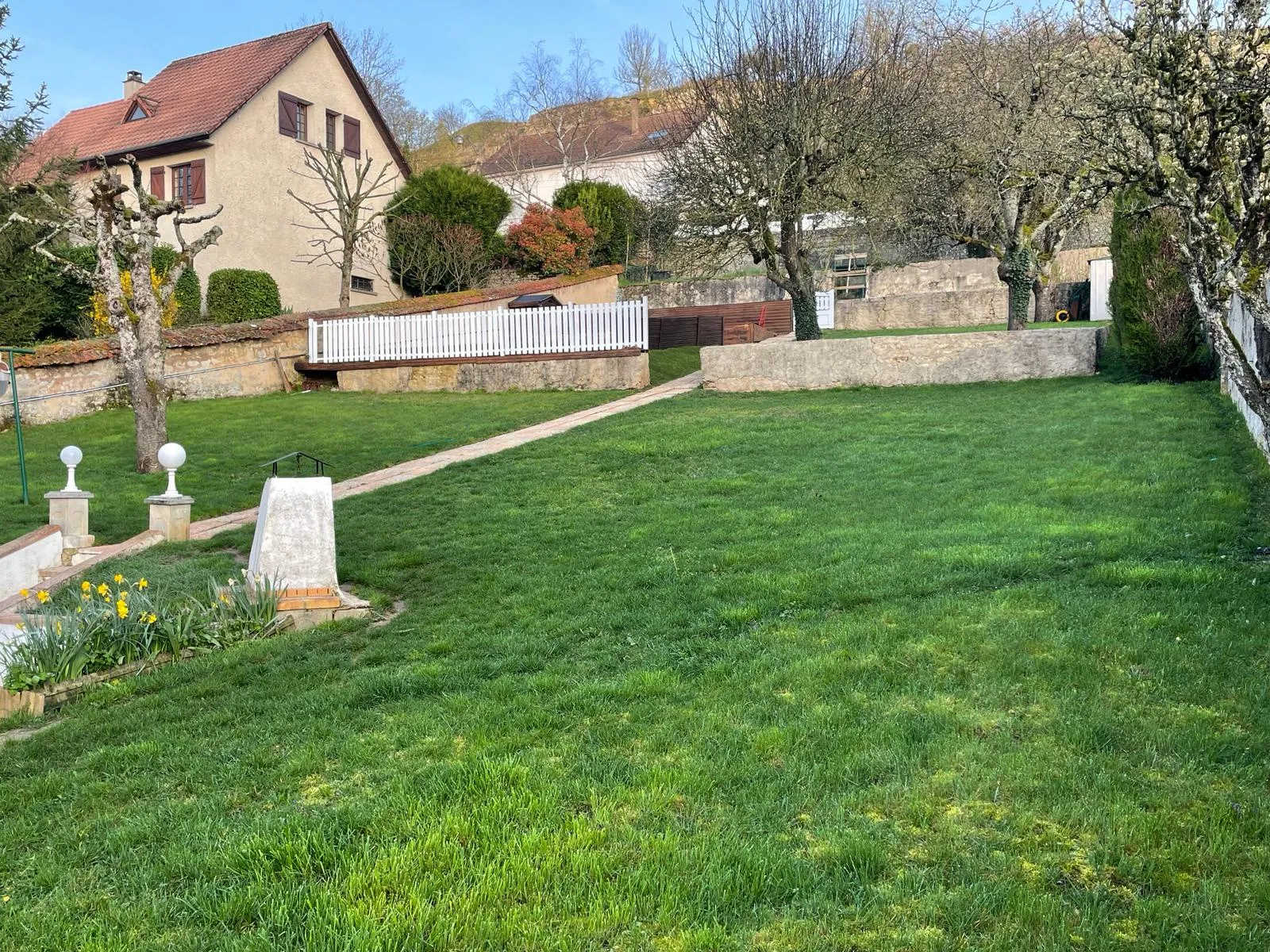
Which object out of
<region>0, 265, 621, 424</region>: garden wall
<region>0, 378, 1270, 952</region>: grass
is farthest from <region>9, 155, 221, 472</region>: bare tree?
<region>0, 378, 1270, 952</region>: grass

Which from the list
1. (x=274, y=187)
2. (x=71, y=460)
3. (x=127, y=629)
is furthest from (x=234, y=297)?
(x=127, y=629)

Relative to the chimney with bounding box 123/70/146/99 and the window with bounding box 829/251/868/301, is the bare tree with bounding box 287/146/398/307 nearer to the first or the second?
the chimney with bounding box 123/70/146/99

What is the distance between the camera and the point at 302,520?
260 inches

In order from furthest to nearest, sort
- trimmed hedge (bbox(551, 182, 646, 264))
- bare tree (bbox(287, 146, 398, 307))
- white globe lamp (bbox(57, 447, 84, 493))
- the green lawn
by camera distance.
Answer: trimmed hedge (bbox(551, 182, 646, 264)), bare tree (bbox(287, 146, 398, 307)), the green lawn, white globe lamp (bbox(57, 447, 84, 493))

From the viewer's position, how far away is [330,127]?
28.7m

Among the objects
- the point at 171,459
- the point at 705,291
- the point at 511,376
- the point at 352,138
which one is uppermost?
the point at 352,138

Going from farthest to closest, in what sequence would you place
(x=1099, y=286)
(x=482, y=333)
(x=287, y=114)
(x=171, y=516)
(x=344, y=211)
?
(x=287, y=114), (x=344, y=211), (x=1099, y=286), (x=482, y=333), (x=171, y=516)

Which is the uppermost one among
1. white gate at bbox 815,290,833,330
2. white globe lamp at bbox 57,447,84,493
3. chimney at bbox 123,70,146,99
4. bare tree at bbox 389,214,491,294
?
chimney at bbox 123,70,146,99

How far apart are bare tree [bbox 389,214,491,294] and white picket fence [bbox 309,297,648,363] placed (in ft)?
27.0

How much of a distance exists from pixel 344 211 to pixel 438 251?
10.7 feet

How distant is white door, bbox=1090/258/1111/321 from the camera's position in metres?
24.3

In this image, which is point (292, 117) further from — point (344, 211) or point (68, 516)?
point (68, 516)

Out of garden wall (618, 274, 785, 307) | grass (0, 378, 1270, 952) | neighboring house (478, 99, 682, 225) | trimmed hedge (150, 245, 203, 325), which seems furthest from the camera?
neighboring house (478, 99, 682, 225)

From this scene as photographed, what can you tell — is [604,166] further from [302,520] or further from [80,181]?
[302,520]
